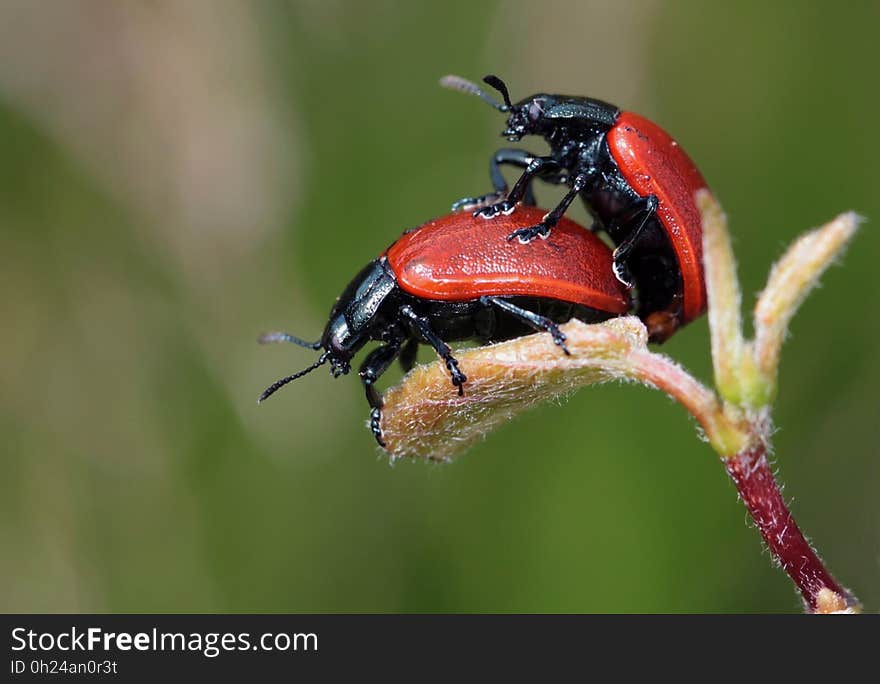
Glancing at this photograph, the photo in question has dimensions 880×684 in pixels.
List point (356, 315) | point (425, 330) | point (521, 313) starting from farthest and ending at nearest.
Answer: point (356, 315), point (425, 330), point (521, 313)

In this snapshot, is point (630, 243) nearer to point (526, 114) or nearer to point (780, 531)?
point (526, 114)

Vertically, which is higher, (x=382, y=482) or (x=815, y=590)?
(x=815, y=590)

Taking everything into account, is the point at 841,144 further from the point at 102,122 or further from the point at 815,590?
the point at 102,122

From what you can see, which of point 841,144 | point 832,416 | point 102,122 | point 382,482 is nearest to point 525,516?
point 382,482

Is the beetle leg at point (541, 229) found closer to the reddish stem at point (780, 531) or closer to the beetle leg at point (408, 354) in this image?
the beetle leg at point (408, 354)

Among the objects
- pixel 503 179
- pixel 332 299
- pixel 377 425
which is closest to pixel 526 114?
pixel 503 179

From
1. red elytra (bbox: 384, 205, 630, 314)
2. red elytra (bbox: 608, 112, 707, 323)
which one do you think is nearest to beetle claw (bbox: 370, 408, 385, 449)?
red elytra (bbox: 384, 205, 630, 314)
